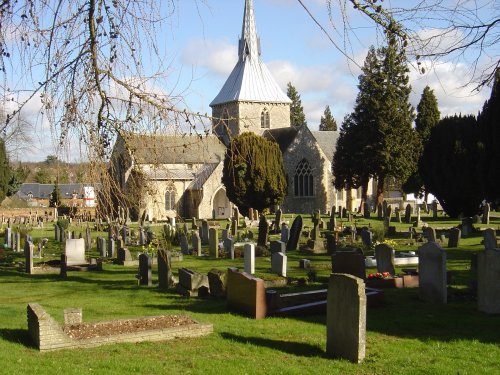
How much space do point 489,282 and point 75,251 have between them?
12859 mm

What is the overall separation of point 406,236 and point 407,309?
14922mm

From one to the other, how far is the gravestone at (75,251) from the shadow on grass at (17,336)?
9.84 metres

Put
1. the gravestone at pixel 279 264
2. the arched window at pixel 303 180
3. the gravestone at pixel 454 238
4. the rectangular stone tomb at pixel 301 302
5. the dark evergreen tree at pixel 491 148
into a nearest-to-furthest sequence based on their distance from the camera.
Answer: the rectangular stone tomb at pixel 301 302 < the gravestone at pixel 279 264 < the gravestone at pixel 454 238 < the dark evergreen tree at pixel 491 148 < the arched window at pixel 303 180

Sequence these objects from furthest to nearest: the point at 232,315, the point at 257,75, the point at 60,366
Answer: the point at 257,75 < the point at 232,315 < the point at 60,366

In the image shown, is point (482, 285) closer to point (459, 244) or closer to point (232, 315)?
point (232, 315)

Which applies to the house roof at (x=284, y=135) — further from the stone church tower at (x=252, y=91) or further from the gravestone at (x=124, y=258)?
the gravestone at (x=124, y=258)

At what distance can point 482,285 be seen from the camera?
10367mm

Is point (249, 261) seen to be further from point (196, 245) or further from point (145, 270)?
point (196, 245)

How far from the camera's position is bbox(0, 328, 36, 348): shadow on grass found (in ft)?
27.4

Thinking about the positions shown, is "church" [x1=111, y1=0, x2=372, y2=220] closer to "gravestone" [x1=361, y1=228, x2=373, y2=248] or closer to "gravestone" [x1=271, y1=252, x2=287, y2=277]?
"gravestone" [x1=361, y1=228, x2=373, y2=248]

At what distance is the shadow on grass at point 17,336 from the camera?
836 cm

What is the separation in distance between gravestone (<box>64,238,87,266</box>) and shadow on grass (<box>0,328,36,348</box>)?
984cm

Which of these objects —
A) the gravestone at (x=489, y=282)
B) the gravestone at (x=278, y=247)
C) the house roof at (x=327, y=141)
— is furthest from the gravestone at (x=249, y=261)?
the house roof at (x=327, y=141)

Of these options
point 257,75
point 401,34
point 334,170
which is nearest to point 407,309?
point 401,34
